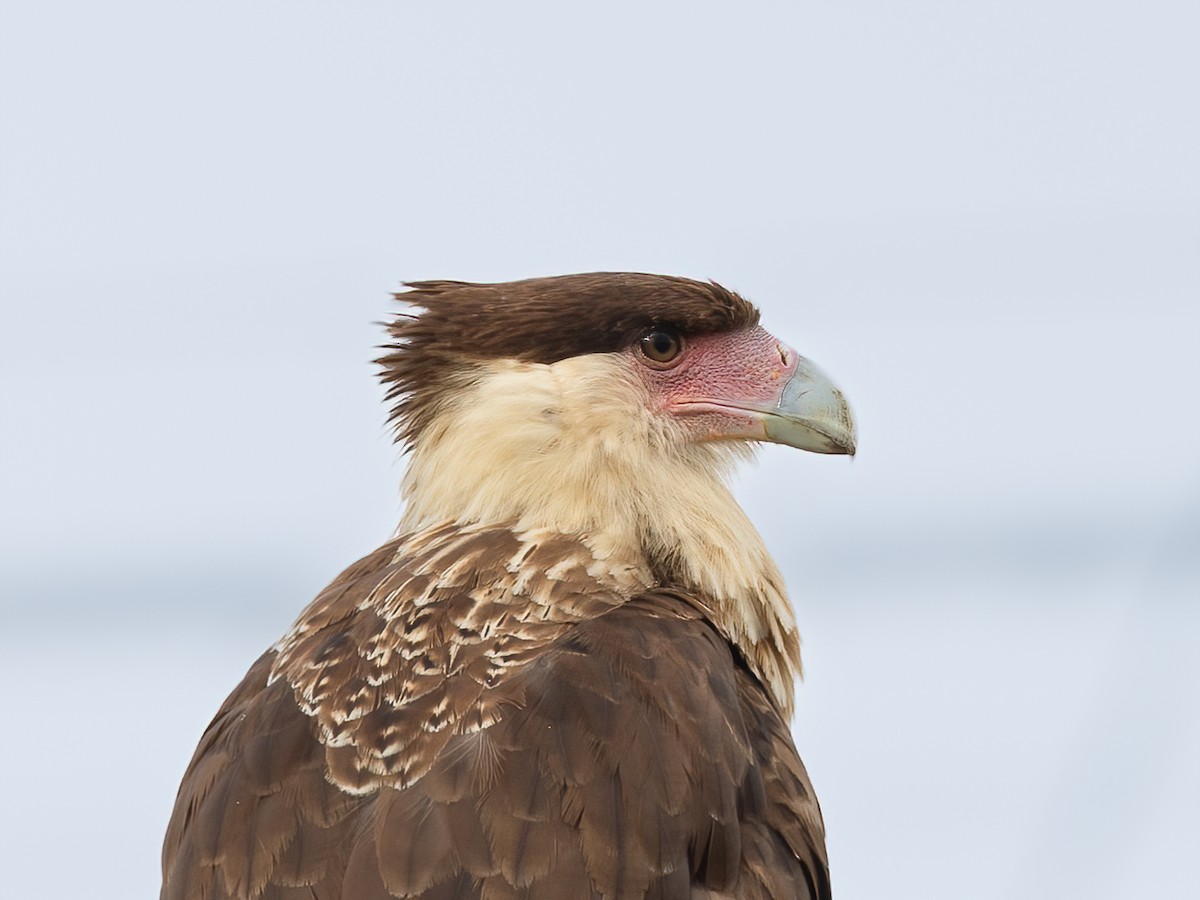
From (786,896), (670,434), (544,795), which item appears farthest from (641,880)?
(670,434)

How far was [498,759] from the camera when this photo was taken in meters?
4.12

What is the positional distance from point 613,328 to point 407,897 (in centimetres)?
186

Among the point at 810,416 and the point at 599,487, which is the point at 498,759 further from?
the point at 810,416

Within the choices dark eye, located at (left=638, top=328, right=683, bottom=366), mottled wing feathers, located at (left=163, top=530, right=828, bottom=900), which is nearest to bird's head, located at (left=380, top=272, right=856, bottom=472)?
dark eye, located at (left=638, top=328, right=683, bottom=366)

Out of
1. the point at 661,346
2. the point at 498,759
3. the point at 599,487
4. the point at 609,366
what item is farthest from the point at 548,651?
the point at 661,346

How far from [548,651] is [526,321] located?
1043mm

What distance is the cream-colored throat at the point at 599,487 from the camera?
5020 millimetres

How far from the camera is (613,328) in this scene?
16.8ft

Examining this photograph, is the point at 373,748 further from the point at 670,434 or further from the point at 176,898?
the point at 670,434

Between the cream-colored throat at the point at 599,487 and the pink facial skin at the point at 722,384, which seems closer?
the cream-colored throat at the point at 599,487

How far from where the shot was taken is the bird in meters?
4.07

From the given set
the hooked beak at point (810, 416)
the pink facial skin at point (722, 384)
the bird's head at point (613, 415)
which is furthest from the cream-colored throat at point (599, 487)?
the hooked beak at point (810, 416)

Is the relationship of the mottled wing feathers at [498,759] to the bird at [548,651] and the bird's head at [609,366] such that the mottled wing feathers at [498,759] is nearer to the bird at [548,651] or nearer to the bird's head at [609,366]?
the bird at [548,651]

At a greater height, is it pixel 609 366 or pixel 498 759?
pixel 609 366
